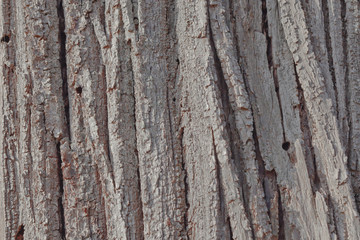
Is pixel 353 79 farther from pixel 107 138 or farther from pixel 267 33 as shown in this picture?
pixel 107 138

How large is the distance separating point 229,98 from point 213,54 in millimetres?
153

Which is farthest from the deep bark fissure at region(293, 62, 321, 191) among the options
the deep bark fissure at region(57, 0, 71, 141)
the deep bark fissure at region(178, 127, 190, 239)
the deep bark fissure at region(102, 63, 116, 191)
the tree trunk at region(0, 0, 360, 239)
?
the deep bark fissure at region(57, 0, 71, 141)

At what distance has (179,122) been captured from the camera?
4.53ft

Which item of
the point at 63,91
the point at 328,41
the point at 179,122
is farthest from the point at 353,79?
the point at 63,91

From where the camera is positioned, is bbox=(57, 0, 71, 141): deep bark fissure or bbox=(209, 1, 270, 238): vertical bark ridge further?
bbox=(57, 0, 71, 141): deep bark fissure

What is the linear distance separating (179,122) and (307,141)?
416mm

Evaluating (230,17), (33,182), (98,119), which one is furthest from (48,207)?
(230,17)

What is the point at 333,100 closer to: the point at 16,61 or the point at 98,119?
the point at 98,119

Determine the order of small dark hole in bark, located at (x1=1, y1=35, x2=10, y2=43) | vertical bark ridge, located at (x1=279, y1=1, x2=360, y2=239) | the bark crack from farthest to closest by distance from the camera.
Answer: small dark hole in bark, located at (x1=1, y1=35, x2=10, y2=43) < the bark crack < vertical bark ridge, located at (x1=279, y1=1, x2=360, y2=239)

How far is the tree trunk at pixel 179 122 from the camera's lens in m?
1.31

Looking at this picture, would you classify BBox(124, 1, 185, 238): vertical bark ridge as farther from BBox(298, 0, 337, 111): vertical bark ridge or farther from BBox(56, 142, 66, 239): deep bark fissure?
BBox(298, 0, 337, 111): vertical bark ridge

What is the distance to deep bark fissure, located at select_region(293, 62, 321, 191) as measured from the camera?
1.33 meters

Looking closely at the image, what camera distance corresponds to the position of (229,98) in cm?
135

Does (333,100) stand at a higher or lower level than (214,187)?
higher
